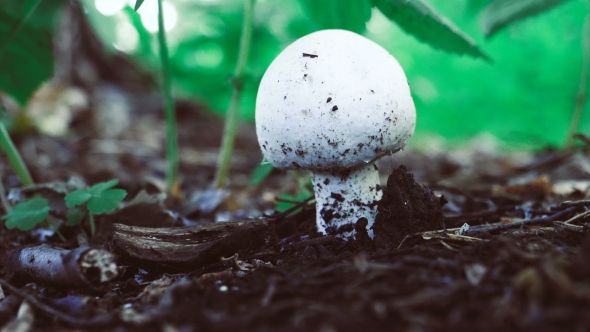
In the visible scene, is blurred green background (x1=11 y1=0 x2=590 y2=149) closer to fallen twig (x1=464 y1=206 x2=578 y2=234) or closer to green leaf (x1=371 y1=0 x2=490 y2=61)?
green leaf (x1=371 y1=0 x2=490 y2=61)

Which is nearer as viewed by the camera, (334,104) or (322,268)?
(322,268)

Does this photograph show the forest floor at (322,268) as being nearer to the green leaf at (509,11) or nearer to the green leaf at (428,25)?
the green leaf at (428,25)

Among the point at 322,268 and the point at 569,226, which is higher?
the point at 569,226

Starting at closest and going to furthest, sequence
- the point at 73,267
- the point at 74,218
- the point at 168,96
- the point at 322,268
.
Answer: the point at 322,268
the point at 73,267
the point at 74,218
the point at 168,96

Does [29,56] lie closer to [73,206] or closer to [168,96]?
[168,96]

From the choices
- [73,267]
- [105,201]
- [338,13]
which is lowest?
[73,267]

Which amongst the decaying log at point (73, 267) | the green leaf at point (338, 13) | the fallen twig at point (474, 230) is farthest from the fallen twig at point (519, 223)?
the decaying log at point (73, 267)

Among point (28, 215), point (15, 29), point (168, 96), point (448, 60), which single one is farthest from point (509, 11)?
point (448, 60)
